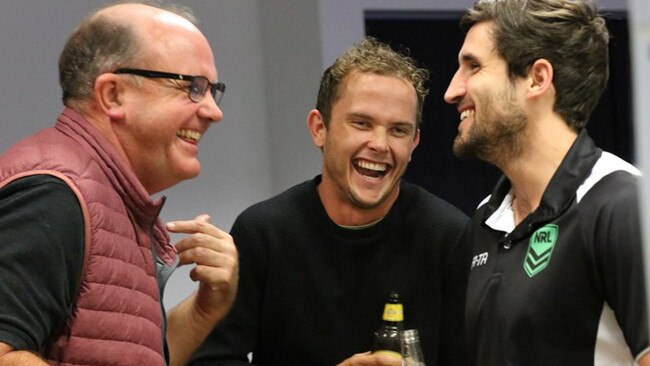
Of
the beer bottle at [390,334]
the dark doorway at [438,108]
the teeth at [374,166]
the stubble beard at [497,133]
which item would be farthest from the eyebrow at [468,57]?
the dark doorway at [438,108]

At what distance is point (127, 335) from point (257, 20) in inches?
113

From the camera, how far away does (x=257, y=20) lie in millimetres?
4488

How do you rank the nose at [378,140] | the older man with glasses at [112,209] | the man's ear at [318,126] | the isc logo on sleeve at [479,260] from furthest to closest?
the man's ear at [318,126], the nose at [378,140], the isc logo on sleeve at [479,260], the older man with glasses at [112,209]

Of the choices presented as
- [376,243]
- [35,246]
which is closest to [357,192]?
[376,243]

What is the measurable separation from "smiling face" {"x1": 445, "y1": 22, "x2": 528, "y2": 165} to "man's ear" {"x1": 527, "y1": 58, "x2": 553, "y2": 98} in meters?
0.04

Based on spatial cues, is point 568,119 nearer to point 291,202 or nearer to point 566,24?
point 566,24

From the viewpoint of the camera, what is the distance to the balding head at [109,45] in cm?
199

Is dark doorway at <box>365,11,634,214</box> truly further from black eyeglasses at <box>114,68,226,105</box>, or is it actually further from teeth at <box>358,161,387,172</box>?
black eyeglasses at <box>114,68,226,105</box>

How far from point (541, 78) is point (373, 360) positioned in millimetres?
770

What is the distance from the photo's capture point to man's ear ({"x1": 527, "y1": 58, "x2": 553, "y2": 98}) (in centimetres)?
238

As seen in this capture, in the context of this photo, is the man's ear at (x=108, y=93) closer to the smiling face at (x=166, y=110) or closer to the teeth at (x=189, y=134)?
the smiling face at (x=166, y=110)

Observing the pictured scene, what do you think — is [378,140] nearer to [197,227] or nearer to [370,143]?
[370,143]

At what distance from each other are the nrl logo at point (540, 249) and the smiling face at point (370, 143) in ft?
2.13

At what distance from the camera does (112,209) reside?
179cm
